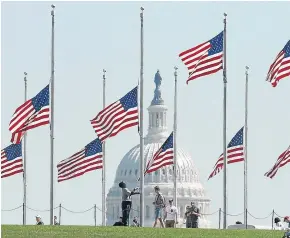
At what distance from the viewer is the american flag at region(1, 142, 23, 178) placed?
81125 mm

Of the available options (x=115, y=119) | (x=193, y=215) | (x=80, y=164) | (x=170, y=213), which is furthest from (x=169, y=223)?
(x=80, y=164)

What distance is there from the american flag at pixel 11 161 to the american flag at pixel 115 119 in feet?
20.6

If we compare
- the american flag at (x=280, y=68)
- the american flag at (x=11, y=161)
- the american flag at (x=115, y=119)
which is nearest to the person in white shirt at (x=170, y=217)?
the american flag at (x=115, y=119)

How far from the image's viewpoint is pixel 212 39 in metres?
77.2

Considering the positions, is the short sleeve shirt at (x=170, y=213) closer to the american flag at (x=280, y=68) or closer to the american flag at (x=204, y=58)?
the american flag at (x=204, y=58)

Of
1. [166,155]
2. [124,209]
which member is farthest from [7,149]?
[124,209]

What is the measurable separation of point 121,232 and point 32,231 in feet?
9.02

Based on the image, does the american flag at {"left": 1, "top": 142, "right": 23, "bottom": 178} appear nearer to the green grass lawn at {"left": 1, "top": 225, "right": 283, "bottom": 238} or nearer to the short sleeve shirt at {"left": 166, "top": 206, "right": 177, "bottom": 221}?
the short sleeve shirt at {"left": 166, "top": 206, "right": 177, "bottom": 221}

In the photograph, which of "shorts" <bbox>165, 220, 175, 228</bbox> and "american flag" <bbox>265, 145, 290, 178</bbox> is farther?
"american flag" <bbox>265, 145, 290, 178</bbox>

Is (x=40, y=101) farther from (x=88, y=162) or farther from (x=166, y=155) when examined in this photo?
(x=166, y=155)

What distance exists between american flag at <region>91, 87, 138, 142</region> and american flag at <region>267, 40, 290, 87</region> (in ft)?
23.1

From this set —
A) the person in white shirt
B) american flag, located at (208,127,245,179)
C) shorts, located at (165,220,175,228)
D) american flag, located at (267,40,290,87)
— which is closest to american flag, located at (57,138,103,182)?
american flag, located at (208,127,245,179)

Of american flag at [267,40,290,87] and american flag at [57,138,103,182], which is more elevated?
american flag at [267,40,290,87]

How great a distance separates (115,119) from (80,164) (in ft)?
18.9
